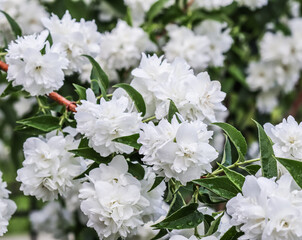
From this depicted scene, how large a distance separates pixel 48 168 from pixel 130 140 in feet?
0.63

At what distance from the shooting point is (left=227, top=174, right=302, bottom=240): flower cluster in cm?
74

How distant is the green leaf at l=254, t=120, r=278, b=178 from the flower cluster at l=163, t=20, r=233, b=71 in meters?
0.85

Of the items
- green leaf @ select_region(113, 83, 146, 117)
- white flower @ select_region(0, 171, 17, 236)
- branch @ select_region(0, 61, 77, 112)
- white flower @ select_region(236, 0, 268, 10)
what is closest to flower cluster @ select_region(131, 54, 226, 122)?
green leaf @ select_region(113, 83, 146, 117)

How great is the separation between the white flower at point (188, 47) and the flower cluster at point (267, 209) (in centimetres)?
93

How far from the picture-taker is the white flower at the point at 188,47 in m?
1.68

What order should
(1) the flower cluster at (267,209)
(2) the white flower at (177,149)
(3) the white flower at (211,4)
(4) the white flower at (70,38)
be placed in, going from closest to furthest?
(1) the flower cluster at (267,209), (2) the white flower at (177,149), (4) the white flower at (70,38), (3) the white flower at (211,4)

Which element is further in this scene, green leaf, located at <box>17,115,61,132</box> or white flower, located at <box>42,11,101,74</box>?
white flower, located at <box>42,11,101,74</box>

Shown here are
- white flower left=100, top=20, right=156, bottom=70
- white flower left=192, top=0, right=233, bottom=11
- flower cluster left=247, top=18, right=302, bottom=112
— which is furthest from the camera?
flower cluster left=247, top=18, right=302, bottom=112

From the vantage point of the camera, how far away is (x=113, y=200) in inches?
34.9

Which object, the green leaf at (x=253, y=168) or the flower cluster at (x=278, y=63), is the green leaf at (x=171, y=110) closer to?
the green leaf at (x=253, y=168)

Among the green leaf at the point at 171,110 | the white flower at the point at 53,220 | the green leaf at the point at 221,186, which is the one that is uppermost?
the green leaf at the point at 171,110

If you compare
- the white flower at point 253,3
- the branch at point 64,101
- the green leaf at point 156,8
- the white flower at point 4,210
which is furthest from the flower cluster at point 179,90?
the white flower at point 253,3

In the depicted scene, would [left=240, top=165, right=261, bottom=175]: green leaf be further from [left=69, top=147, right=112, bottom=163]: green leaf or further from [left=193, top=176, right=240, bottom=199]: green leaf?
[left=69, top=147, right=112, bottom=163]: green leaf

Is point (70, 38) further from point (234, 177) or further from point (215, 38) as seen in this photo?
point (215, 38)
